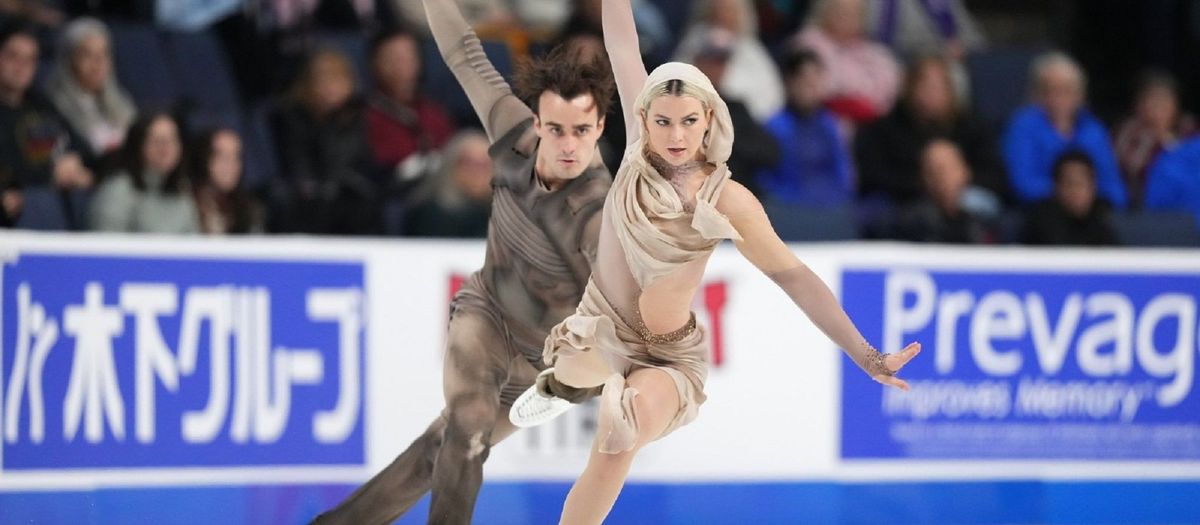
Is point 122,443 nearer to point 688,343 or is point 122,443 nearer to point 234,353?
point 234,353

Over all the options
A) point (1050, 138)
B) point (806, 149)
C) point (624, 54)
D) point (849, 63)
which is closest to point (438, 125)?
point (806, 149)

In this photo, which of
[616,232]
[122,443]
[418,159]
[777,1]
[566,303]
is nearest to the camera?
[616,232]

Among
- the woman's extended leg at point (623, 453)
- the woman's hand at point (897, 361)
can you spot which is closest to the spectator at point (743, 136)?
the woman's extended leg at point (623, 453)

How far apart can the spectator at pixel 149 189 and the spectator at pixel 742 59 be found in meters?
2.67

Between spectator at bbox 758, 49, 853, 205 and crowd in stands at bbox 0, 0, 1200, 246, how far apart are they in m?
0.01

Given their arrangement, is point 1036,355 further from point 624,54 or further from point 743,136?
Result: point 624,54

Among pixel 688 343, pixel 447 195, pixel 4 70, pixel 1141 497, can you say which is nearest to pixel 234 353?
pixel 447 195

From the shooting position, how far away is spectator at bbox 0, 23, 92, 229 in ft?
24.1

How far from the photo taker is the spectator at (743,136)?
803 centimetres

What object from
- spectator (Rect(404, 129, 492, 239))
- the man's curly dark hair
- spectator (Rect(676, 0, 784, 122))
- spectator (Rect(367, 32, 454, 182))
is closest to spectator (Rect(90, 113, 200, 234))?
spectator (Rect(404, 129, 492, 239))

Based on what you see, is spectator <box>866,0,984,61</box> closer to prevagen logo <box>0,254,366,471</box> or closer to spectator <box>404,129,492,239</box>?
spectator <box>404,129,492,239</box>

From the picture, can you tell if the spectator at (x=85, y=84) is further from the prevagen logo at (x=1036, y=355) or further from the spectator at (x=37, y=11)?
the prevagen logo at (x=1036, y=355)

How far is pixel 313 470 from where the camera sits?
6.91 meters

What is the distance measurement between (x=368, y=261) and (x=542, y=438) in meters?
1.00
